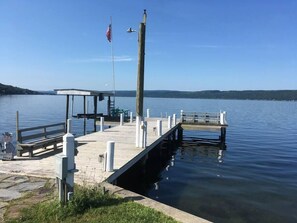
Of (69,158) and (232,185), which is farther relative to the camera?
(232,185)

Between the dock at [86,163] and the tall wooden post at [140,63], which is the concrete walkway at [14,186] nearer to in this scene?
the dock at [86,163]

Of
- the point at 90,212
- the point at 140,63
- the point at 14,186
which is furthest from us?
the point at 140,63

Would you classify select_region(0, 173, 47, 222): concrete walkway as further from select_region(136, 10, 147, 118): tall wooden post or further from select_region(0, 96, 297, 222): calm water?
select_region(136, 10, 147, 118): tall wooden post

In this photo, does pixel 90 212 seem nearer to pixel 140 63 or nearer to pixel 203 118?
pixel 140 63

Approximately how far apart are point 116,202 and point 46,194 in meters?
1.58

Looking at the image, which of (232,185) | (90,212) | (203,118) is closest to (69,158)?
(90,212)

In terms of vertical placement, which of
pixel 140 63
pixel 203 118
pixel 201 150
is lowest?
pixel 201 150

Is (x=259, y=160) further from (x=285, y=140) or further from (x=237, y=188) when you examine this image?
(x=285, y=140)

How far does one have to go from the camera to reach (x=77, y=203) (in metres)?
6.23

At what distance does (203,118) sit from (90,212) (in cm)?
2149

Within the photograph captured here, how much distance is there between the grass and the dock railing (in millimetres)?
20411

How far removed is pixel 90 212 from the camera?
608 centimetres

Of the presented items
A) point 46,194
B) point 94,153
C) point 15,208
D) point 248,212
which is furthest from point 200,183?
point 15,208

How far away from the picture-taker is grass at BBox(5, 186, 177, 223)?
18.9ft
